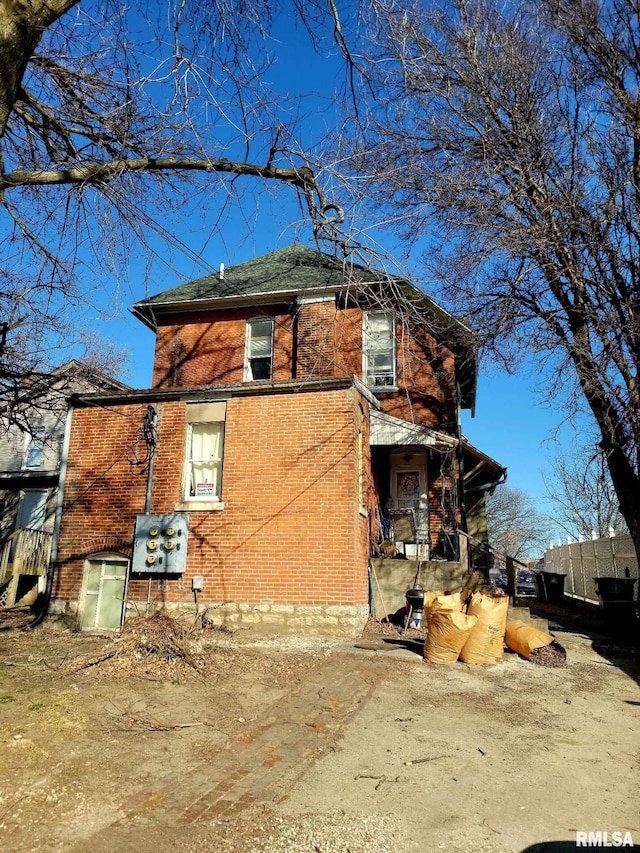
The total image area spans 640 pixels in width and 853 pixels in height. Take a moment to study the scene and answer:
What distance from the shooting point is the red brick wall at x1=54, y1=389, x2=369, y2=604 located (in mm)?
9688

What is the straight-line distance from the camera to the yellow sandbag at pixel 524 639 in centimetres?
870

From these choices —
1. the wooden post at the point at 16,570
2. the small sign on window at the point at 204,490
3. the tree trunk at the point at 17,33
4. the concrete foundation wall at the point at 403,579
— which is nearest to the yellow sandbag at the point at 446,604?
the concrete foundation wall at the point at 403,579

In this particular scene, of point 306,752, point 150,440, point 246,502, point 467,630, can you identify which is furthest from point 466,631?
point 150,440

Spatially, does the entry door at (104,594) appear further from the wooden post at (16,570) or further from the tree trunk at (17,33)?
the tree trunk at (17,33)

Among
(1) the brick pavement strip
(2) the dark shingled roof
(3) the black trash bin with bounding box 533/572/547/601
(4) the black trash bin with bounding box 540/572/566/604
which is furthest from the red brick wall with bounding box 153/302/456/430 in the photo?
(3) the black trash bin with bounding box 533/572/547/601

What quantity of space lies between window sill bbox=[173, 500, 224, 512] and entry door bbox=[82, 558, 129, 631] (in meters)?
1.44

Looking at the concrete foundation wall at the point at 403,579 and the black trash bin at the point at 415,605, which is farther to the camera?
the concrete foundation wall at the point at 403,579

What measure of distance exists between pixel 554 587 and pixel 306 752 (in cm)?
1505

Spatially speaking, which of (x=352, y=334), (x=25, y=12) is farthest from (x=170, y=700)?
(x=352, y=334)

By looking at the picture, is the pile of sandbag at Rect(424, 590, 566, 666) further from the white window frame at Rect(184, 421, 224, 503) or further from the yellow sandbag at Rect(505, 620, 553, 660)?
the white window frame at Rect(184, 421, 224, 503)

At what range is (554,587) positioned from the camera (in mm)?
17906

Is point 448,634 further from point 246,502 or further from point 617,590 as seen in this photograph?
point 617,590

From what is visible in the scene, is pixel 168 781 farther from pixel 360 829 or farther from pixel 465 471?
pixel 465 471

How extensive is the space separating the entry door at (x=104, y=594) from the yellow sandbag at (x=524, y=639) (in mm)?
6735
